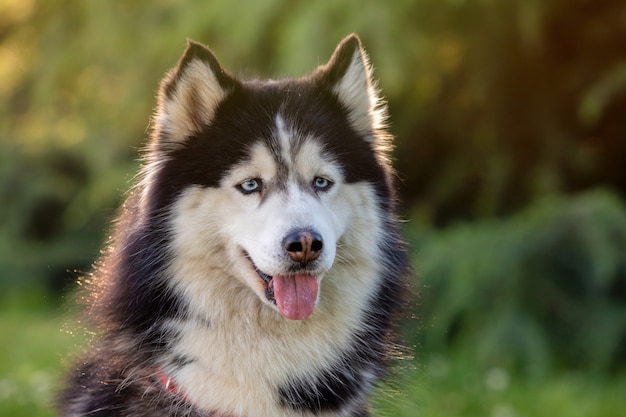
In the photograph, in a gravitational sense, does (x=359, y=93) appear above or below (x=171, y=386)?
above

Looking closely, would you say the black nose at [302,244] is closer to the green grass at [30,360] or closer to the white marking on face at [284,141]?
the white marking on face at [284,141]

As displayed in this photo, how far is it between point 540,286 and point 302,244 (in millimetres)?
3697

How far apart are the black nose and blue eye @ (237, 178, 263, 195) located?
0.80ft

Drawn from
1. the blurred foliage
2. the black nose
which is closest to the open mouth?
the black nose

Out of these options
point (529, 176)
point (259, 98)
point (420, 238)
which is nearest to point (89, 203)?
point (420, 238)

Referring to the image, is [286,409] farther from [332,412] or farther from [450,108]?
[450,108]

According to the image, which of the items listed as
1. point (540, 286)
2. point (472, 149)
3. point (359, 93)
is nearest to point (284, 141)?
point (359, 93)

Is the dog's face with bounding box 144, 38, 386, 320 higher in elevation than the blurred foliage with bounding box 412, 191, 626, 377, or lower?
higher

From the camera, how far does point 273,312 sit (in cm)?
296

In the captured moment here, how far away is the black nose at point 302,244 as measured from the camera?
2.74 m

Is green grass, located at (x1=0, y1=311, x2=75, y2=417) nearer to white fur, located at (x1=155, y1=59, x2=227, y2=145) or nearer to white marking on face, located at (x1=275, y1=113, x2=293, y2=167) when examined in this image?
white fur, located at (x1=155, y1=59, x2=227, y2=145)

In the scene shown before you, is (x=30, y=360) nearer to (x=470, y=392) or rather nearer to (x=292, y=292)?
(x=470, y=392)

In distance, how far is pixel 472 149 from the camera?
6.61m

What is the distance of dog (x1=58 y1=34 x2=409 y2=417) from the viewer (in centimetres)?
289
